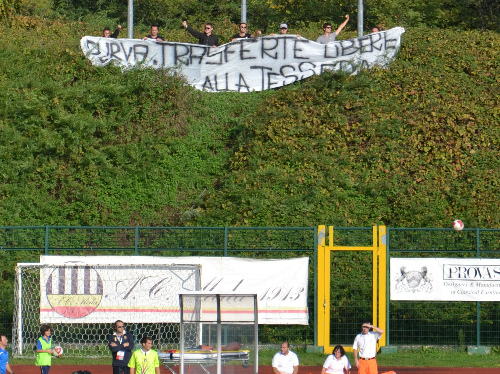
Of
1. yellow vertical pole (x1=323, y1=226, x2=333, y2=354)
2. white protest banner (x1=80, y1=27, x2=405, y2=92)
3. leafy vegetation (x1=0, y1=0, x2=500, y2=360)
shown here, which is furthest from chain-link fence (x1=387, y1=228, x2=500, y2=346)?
white protest banner (x1=80, y1=27, x2=405, y2=92)

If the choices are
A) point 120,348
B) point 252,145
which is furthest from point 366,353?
point 252,145

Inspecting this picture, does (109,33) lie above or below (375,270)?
above

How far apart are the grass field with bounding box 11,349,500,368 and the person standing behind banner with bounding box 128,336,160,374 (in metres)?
3.88

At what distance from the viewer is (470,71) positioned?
2184cm

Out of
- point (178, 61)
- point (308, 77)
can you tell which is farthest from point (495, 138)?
point (178, 61)

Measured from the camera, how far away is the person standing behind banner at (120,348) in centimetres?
1254

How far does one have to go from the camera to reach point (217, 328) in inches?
447

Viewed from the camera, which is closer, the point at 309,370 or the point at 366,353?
the point at 366,353

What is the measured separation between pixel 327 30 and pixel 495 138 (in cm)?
607

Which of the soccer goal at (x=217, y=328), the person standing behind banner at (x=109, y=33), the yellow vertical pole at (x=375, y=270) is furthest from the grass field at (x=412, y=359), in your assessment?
the person standing behind banner at (x=109, y=33)

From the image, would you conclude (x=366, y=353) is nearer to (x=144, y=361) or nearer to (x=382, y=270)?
(x=382, y=270)

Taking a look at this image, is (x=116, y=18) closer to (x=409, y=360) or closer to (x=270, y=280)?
(x=270, y=280)

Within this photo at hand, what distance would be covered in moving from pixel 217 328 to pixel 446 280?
21.4 ft

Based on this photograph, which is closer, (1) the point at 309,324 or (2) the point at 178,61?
(1) the point at 309,324
